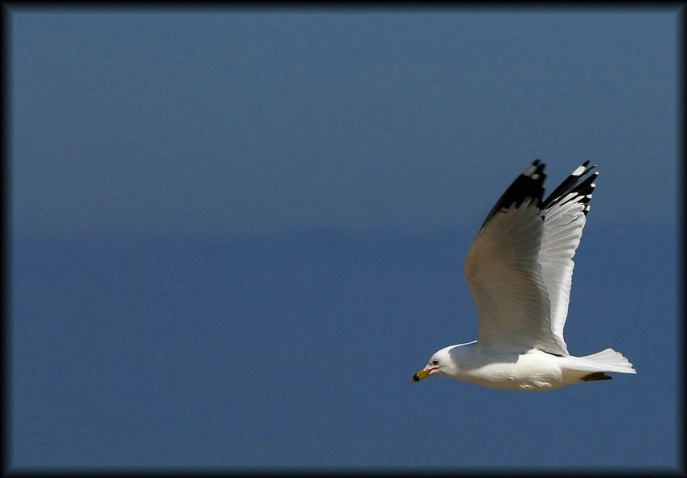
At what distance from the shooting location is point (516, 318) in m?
4.71

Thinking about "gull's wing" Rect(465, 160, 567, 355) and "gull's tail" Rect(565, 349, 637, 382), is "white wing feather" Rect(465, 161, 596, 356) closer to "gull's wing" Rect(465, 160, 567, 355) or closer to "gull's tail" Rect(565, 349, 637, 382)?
"gull's wing" Rect(465, 160, 567, 355)

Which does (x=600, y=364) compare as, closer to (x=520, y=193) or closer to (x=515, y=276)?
(x=515, y=276)

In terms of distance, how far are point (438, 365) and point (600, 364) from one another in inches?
28.1

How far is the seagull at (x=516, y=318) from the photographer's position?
4422 mm

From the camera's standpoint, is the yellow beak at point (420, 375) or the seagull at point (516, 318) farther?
the yellow beak at point (420, 375)

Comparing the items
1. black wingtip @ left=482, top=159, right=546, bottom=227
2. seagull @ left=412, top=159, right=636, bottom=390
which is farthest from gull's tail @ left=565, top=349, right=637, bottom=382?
black wingtip @ left=482, top=159, right=546, bottom=227

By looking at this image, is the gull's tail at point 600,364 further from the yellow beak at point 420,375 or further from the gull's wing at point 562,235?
the yellow beak at point 420,375

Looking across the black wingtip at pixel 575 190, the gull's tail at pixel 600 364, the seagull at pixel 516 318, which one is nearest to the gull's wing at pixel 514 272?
the seagull at pixel 516 318

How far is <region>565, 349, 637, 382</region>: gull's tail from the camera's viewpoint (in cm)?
465

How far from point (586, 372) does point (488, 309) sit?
0.50m

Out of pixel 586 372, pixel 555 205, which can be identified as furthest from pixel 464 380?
pixel 555 205

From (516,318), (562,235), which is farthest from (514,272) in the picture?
(562,235)

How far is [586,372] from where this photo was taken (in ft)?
15.4

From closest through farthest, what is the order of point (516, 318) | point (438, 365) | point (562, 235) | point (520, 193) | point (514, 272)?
point (520, 193) < point (514, 272) < point (516, 318) < point (438, 365) < point (562, 235)
